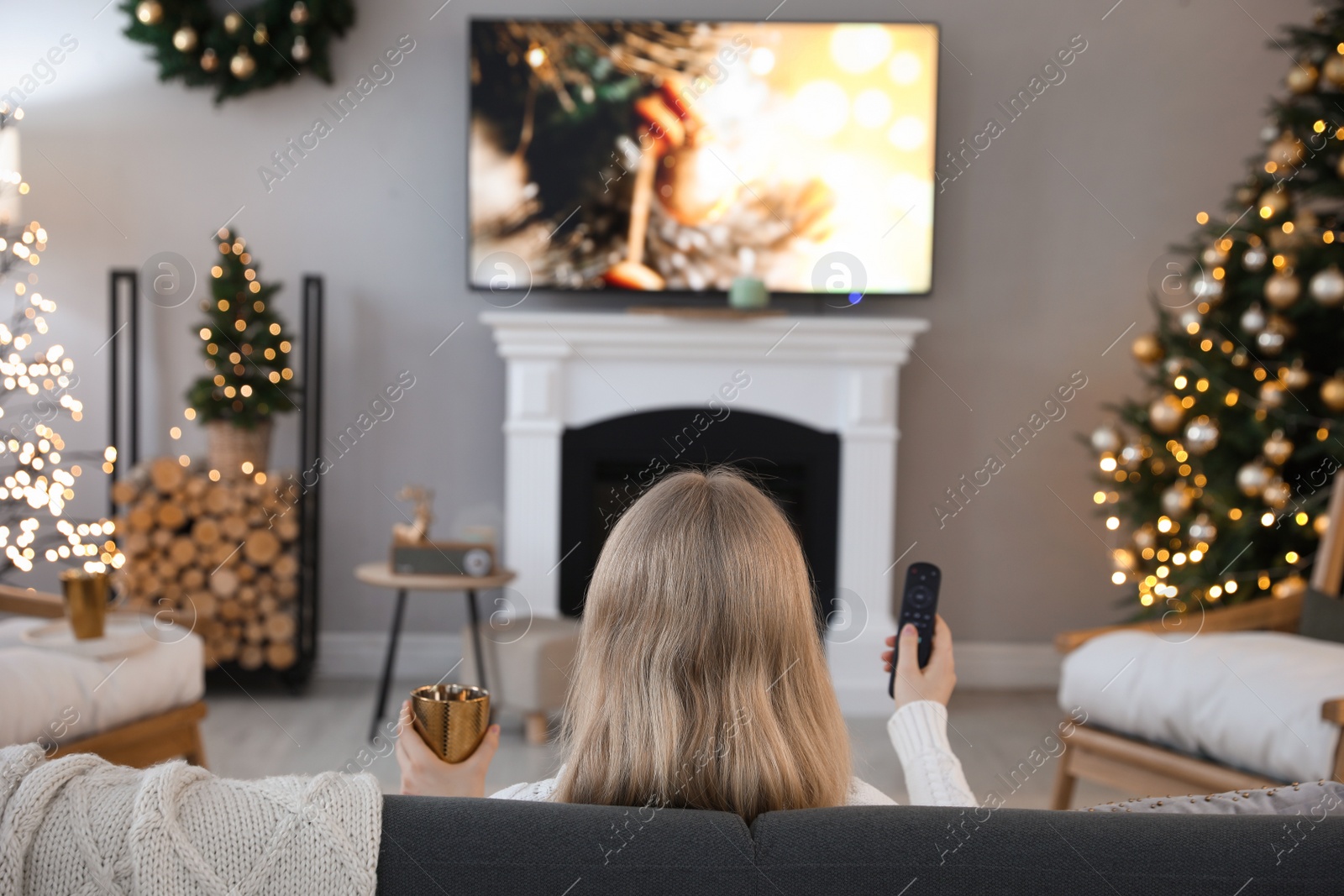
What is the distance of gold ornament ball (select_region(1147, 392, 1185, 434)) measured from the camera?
10.1 feet

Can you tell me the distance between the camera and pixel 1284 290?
9.39 ft

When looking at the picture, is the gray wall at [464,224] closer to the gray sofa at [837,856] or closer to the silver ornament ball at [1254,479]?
the silver ornament ball at [1254,479]

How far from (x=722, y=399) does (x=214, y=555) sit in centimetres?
169

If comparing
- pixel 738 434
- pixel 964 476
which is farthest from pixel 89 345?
pixel 964 476

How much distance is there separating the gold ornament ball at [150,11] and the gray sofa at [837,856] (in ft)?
11.3

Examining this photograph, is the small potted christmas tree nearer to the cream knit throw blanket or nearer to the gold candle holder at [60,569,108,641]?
the gold candle holder at [60,569,108,641]

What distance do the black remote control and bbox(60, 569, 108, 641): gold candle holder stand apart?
1676mm

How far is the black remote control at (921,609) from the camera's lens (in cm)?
128

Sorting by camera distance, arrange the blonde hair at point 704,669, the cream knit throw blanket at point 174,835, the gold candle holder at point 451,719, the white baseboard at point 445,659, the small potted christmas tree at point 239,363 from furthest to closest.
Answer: the white baseboard at point 445,659 < the small potted christmas tree at point 239,363 < the gold candle holder at point 451,719 < the blonde hair at point 704,669 < the cream knit throw blanket at point 174,835

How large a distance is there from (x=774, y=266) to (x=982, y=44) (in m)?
1.04

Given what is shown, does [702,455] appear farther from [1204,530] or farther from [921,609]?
[921,609]

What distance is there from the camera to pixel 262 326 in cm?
336

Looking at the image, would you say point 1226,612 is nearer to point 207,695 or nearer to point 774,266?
point 774,266

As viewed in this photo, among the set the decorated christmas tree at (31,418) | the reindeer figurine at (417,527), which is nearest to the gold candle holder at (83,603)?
the decorated christmas tree at (31,418)
